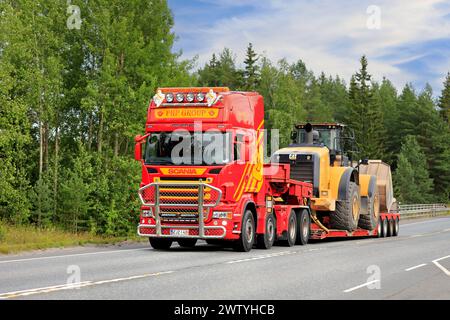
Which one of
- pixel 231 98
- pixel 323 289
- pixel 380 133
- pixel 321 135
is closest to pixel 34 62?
pixel 321 135

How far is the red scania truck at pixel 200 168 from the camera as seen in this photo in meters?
17.6

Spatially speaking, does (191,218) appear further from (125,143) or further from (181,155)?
(125,143)

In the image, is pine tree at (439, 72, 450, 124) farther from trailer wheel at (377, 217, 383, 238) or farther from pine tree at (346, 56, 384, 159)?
trailer wheel at (377, 217, 383, 238)

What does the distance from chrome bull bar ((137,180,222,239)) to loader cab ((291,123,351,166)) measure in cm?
857

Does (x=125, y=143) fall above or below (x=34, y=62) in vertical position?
below

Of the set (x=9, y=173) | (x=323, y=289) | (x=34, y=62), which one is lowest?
(x=323, y=289)

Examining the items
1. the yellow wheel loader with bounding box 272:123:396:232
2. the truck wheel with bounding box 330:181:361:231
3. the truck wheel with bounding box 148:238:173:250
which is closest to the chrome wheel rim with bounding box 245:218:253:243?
the truck wheel with bounding box 148:238:173:250

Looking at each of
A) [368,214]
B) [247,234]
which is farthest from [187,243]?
[368,214]

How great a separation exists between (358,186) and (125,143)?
66.5 ft

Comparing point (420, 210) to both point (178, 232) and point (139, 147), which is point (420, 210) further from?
point (139, 147)

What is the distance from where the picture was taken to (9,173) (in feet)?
102
